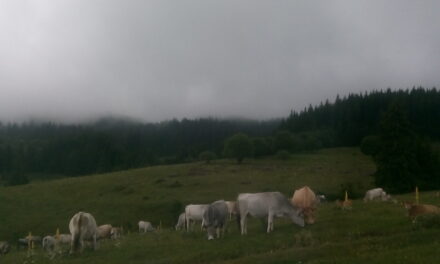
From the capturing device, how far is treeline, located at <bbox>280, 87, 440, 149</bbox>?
125 meters

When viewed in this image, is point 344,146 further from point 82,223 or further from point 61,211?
point 82,223

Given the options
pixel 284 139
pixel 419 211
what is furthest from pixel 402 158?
pixel 284 139

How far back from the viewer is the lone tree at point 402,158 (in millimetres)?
67250

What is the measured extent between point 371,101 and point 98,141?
88.1 meters

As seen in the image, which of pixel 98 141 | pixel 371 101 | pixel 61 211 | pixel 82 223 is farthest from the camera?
pixel 98 141

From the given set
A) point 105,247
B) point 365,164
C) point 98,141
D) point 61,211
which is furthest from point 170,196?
point 98,141

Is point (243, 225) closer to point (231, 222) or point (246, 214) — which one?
point (246, 214)

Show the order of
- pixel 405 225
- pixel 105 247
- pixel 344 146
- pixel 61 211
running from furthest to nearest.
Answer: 1. pixel 344 146
2. pixel 61 211
3. pixel 105 247
4. pixel 405 225

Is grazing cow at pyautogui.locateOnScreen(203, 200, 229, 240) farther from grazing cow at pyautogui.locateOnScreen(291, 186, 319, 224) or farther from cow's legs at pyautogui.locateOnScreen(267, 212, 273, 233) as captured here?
grazing cow at pyautogui.locateOnScreen(291, 186, 319, 224)

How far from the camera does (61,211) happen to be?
256 ft

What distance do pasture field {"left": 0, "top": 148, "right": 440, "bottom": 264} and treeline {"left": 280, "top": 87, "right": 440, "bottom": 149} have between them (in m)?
7.29

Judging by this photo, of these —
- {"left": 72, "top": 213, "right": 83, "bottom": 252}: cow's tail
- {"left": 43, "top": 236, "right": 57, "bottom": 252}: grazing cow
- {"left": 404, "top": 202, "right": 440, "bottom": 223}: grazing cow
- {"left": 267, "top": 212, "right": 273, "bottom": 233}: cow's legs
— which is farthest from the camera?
{"left": 43, "top": 236, "right": 57, "bottom": 252}: grazing cow

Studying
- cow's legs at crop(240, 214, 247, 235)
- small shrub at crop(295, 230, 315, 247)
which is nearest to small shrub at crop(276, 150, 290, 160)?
cow's legs at crop(240, 214, 247, 235)

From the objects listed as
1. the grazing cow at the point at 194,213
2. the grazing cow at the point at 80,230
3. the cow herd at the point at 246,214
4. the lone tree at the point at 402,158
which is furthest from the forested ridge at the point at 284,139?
the grazing cow at the point at 80,230
